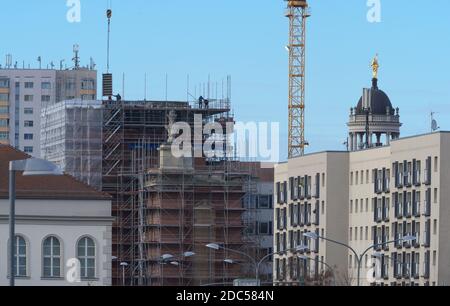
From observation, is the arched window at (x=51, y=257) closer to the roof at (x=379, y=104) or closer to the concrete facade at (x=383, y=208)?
the concrete facade at (x=383, y=208)

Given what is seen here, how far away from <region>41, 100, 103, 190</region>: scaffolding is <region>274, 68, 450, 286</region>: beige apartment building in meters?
13.3

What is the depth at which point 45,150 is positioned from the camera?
452 feet

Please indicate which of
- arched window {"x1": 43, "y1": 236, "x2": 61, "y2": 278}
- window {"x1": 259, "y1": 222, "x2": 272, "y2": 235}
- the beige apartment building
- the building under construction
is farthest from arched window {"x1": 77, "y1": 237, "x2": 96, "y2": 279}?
window {"x1": 259, "y1": 222, "x2": 272, "y2": 235}

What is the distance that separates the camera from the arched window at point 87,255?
77562 millimetres

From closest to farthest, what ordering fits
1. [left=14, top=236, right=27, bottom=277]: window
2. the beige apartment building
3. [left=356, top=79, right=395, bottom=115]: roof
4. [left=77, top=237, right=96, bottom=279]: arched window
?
[left=14, top=236, right=27, bottom=277]: window, [left=77, top=237, right=96, bottom=279]: arched window, the beige apartment building, [left=356, top=79, right=395, bottom=115]: roof

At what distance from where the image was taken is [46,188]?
3162 inches

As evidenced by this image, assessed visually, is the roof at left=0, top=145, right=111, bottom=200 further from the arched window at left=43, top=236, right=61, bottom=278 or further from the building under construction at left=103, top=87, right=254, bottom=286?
the building under construction at left=103, top=87, right=254, bottom=286

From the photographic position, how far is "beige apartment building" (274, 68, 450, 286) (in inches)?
4087

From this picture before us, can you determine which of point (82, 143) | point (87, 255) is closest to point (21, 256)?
point (87, 255)

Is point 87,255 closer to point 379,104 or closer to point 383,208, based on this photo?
point 383,208

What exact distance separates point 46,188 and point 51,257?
355cm

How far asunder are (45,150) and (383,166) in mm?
31862

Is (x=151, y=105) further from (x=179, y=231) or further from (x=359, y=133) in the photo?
(x=359, y=133)
